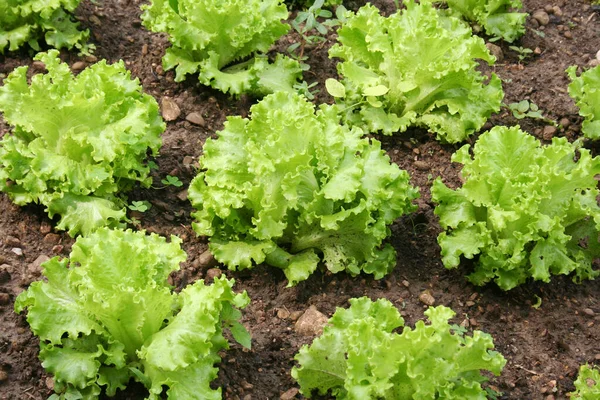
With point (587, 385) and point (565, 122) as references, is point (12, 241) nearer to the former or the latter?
point (587, 385)

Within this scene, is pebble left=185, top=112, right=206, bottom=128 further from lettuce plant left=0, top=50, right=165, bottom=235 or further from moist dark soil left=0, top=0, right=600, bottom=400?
lettuce plant left=0, top=50, right=165, bottom=235

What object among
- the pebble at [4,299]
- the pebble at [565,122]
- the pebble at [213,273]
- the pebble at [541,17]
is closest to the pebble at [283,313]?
the pebble at [213,273]

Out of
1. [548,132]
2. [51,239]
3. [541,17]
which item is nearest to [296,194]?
[51,239]

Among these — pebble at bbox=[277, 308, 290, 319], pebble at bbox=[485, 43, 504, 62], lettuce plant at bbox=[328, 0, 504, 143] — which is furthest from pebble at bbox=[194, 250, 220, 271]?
pebble at bbox=[485, 43, 504, 62]

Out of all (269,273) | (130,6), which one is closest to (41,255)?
(269,273)

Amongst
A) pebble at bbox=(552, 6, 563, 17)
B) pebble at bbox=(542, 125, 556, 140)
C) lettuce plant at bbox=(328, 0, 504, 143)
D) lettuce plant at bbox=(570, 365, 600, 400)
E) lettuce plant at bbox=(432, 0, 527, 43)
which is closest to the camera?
lettuce plant at bbox=(570, 365, 600, 400)

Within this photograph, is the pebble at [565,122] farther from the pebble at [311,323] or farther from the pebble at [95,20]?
the pebble at [95,20]
